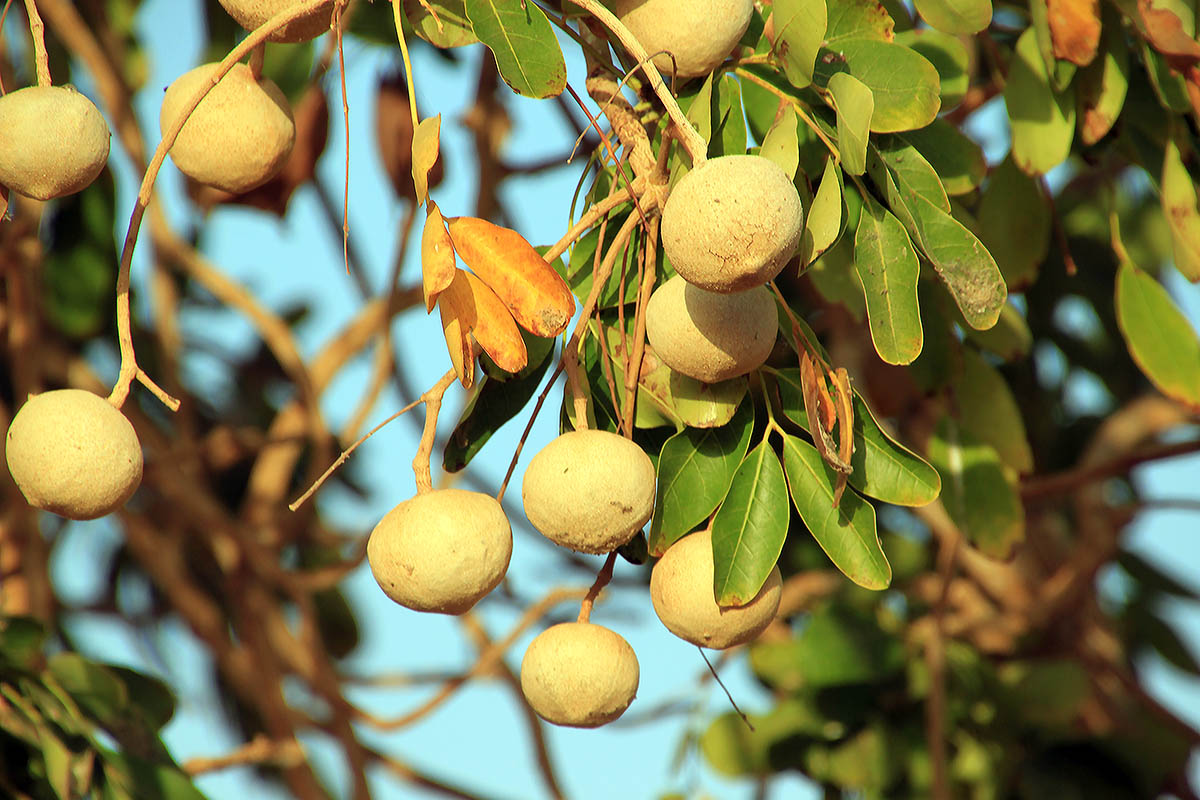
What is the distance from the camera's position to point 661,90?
2.13ft

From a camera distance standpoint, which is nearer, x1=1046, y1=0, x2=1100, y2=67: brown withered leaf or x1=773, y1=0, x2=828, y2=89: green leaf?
x1=773, y1=0, x2=828, y2=89: green leaf

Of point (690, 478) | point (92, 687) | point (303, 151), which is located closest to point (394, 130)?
point (303, 151)

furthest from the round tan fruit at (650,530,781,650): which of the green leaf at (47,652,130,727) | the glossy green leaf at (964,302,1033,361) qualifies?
the green leaf at (47,652,130,727)

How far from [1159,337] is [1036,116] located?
239 millimetres

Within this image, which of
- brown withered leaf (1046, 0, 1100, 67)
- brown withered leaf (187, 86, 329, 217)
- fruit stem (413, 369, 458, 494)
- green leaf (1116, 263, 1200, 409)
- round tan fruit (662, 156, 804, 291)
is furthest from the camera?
brown withered leaf (187, 86, 329, 217)

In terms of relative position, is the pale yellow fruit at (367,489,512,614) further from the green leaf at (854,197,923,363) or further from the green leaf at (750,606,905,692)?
the green leaf at (750,606,905,692)

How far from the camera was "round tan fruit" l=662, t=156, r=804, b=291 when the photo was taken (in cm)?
60

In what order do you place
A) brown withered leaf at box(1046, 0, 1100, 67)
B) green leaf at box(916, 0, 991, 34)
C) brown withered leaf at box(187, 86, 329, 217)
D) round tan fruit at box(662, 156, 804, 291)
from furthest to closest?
brown withered leaf at box(187, 86, 329, 217), brown withered leaf at box(1046, 0, 1100, 67), green leaf at box(916, 0, 991, 34), round tan fruit at box(662, 156, 804, 291)

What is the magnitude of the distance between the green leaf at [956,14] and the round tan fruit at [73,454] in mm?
534

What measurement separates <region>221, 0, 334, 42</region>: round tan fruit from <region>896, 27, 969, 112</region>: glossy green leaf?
0.42 m

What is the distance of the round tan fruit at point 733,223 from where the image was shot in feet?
1.98

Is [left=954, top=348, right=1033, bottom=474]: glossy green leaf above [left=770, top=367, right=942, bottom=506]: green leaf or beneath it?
beneath

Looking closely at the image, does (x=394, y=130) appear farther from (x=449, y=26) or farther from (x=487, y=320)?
(x=487, y=320)

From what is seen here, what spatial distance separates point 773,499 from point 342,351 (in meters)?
1.20
